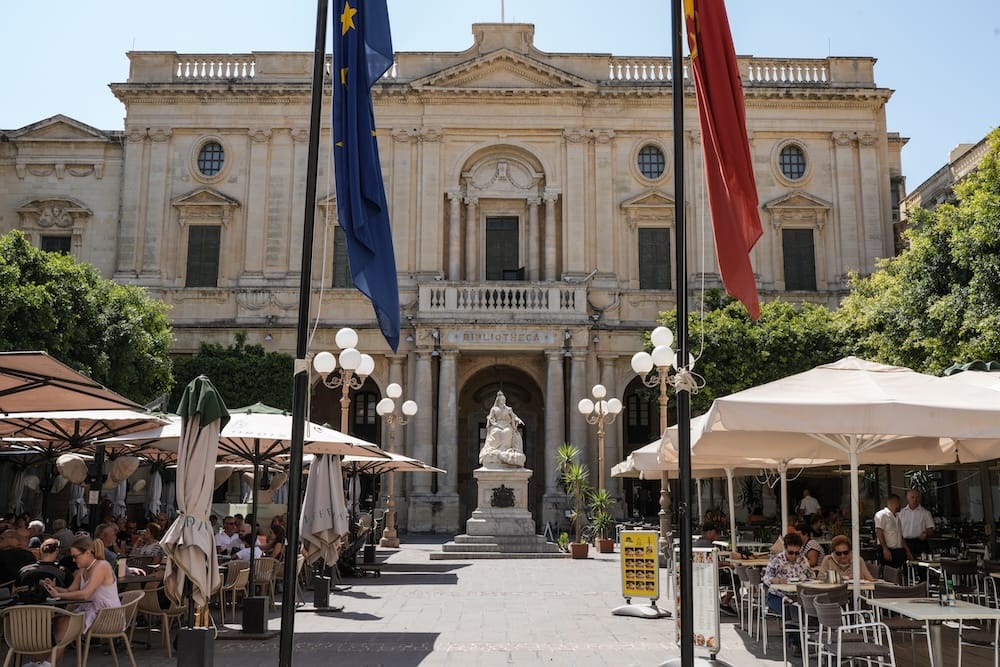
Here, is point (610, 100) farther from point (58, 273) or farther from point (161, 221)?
point (58, 273)

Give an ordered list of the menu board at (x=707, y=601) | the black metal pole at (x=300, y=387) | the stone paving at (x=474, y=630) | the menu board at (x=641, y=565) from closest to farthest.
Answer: the black metal pole at (x=300, y=387)
the menu board at (x=707, y=601)
the stone paving at (x=474, y=630)
the menu board at (x=641, y=565)

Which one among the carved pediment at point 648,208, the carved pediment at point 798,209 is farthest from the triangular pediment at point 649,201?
the carved pediment at point 798,209

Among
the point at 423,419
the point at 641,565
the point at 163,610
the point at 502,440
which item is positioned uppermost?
the point at 423,419

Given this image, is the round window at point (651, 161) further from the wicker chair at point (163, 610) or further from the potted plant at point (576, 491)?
the wicker chair at point (163, 610)

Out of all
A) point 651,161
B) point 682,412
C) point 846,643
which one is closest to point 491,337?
point 651,161

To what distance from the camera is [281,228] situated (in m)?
35.0

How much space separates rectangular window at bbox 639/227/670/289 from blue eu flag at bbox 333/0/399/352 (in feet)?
90.9

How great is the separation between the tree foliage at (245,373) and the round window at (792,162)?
18.9 meters

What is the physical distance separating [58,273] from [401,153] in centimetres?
1377

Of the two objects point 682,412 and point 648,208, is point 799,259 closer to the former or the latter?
point 648,208

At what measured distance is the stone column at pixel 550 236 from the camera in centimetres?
3484

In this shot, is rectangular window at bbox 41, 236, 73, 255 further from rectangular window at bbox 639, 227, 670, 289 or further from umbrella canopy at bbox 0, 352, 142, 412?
umbrella canopy at bbox 0, 352, 142, 412

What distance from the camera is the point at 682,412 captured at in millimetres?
7055

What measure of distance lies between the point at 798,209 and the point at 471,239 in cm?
1177
